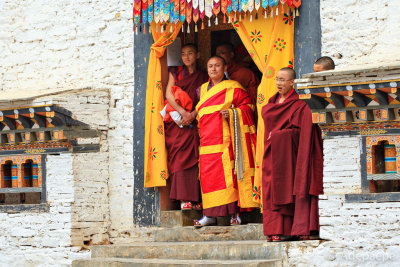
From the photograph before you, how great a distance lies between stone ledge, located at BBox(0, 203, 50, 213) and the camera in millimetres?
10180

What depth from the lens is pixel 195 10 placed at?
9945mm

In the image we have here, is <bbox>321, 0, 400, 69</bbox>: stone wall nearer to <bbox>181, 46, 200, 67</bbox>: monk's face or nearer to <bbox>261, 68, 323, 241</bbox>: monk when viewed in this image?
<bbox>261, 68, 323, 241</bbox>: monk

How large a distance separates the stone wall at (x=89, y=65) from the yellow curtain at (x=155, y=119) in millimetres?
254

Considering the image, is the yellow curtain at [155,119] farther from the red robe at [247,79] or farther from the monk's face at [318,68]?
the monk's face at [318,68]

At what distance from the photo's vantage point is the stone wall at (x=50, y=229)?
10078 millimetres

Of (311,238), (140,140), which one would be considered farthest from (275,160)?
(140,140)

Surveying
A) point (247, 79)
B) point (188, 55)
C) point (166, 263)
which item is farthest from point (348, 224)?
point (188, 55)

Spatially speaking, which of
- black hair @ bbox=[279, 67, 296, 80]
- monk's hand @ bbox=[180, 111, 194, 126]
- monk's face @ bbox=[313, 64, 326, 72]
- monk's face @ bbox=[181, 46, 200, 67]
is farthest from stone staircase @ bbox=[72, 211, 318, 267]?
monk's face @ bbox=[181, 46, 200, 67]

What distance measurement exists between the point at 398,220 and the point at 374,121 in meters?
0.90

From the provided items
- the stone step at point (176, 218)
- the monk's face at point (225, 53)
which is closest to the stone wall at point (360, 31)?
the monk's face at point (225, 53)

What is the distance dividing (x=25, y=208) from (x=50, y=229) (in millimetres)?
397

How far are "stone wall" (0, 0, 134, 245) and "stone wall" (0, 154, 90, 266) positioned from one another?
0.19 m

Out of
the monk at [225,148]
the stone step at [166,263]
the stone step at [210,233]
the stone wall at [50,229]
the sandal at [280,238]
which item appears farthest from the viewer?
the stone wall at [50,229]

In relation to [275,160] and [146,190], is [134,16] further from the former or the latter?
[275,160]
